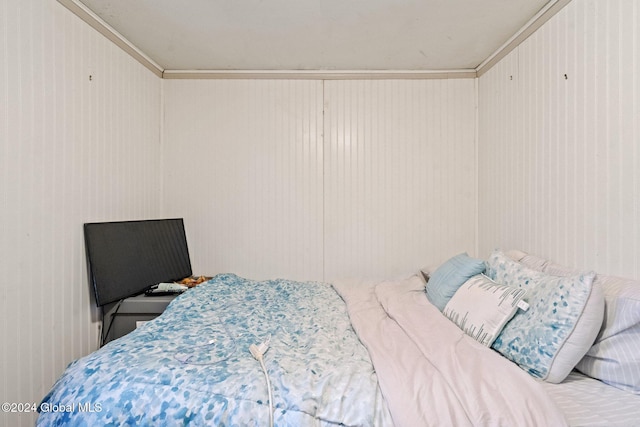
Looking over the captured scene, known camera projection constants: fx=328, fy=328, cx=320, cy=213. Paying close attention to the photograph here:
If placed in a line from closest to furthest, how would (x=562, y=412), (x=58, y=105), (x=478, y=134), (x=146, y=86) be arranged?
1. (x=562, y=412)
2. (x=58, y=105)
3. (x=146, y=86)
4. (x=478, y=134)

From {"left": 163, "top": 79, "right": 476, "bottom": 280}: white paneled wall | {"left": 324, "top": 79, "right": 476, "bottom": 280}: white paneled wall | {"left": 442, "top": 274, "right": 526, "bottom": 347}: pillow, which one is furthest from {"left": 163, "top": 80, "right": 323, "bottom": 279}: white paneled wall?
{"left": 442, "top": 274, "right": 526, "bottom": 347}: pillow

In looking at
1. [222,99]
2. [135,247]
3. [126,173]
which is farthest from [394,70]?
[135,247]

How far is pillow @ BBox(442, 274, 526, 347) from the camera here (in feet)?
4.98

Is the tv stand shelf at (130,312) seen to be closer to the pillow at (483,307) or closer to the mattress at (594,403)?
the pillow at (483,307)

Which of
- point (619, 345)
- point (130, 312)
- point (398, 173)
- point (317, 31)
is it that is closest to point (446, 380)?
point (619, 345)

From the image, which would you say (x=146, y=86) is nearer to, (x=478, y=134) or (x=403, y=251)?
(x=403, y=251)

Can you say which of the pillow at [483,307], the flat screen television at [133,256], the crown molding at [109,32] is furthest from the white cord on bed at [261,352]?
the crown molding at [109,32]

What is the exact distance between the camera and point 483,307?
1.62 meters

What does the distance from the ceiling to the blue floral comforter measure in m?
1.90

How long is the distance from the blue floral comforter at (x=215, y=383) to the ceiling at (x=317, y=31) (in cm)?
190

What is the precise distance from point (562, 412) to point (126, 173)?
2.88 m

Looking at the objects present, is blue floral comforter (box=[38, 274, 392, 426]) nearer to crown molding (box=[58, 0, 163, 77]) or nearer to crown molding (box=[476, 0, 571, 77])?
crown molding (box=[58, 0, 163, 77])

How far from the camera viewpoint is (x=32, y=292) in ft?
5.52

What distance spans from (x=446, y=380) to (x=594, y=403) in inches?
20.4
